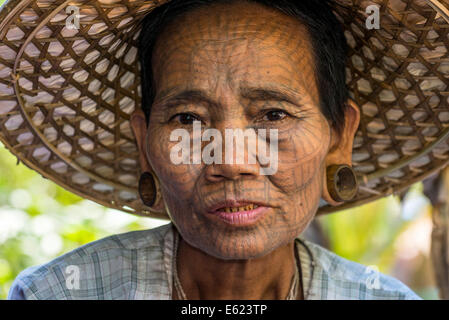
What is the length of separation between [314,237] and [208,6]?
8.92 ft

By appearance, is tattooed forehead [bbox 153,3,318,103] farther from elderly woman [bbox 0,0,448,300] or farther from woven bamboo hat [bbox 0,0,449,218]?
woven bamboo hat [bbox 0,0,449,218]

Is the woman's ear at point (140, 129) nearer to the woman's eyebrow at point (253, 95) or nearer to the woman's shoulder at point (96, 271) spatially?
the woman's shoulder at point (96, 271)

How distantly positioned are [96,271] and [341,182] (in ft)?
2.59

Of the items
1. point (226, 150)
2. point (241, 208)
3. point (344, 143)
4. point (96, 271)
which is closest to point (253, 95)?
point (226, 150)

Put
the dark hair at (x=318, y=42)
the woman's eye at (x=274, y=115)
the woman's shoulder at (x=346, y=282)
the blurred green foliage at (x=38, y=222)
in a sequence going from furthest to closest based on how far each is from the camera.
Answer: the blurred green foliage at (x=38, y=222) → the woman's shoulder at (x=346, y=282) → the dark hair at (x=318, y=42) → the woman's eye at (x=274, y=115)

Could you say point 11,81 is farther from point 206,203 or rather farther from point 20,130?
point 206,203

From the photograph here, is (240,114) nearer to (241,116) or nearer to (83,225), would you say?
(241,116)

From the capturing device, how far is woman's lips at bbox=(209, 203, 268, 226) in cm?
184

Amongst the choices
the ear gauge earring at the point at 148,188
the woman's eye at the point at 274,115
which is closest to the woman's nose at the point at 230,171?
the woman's eye at the point at 274,115

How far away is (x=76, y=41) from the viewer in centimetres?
196

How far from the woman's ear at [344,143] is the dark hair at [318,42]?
0.03 m

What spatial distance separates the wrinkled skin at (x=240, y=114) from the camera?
1843 millimetres

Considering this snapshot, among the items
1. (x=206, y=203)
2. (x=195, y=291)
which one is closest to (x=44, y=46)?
(x=206, y=203)

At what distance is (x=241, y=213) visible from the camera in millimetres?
1842
